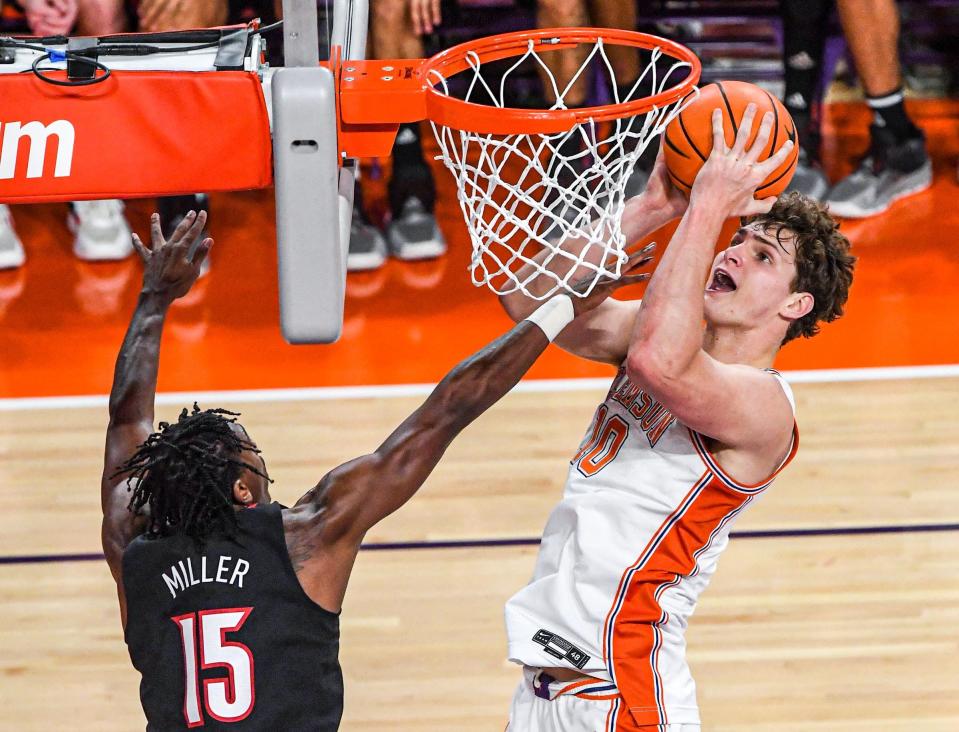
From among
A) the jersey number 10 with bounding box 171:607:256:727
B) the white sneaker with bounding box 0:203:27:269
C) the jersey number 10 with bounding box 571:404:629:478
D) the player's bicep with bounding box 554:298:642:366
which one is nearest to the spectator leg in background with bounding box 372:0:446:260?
the white sneaker with bounding box 0:203:27:269

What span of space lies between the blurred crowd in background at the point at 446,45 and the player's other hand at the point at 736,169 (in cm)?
356

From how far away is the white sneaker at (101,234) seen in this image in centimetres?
664

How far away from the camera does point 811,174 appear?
6.84m

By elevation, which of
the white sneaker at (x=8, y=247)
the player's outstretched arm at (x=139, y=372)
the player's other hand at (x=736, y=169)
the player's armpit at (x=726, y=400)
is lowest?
the white sneaker at (x=8, y=247)

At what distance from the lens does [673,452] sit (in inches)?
111

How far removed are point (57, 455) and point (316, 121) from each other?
334cm

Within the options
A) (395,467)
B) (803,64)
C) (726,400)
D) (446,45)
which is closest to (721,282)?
(726,400)

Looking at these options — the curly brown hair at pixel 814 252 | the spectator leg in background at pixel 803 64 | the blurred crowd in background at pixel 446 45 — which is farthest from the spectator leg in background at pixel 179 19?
the curly brown hair at pixel 814 252

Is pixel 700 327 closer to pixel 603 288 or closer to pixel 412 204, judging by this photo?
pixel 603 288

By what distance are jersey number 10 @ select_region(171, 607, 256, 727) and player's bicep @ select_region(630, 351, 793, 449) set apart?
3.04ft

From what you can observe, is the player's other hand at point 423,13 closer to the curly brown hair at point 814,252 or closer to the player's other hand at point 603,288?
the curly brown hair at point 814,252

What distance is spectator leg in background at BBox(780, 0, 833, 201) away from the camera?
270 inches

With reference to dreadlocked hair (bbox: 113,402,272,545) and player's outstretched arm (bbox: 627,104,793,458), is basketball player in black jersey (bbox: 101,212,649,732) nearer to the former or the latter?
dreadlocked hair (bbox: 113,402,272,545)

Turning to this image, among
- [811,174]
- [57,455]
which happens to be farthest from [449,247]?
[57,455]
